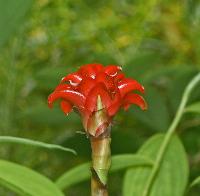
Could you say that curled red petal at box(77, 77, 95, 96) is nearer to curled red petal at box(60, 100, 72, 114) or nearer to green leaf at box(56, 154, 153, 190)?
curled red petal at box(60, 100, 72, 114)

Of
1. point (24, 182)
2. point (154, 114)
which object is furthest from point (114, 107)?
point (154, 114)

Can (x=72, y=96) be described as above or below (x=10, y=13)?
below

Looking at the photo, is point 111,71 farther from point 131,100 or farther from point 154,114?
point 154,114

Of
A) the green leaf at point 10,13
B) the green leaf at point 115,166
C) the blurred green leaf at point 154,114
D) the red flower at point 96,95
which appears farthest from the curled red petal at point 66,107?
the blurred green leaf at point 154,114

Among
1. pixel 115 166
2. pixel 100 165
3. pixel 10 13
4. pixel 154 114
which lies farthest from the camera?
pixel 154 114

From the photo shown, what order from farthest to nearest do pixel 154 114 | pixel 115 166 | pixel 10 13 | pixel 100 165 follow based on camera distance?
pixel 154 114, pixel 10 13, pixel 115 166, pixel 100 165

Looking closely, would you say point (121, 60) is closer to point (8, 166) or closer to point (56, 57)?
point (56, 57)

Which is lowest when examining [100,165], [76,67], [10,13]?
[100,165]

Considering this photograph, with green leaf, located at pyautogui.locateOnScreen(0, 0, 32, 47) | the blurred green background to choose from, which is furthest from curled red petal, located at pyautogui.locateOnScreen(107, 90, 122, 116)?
the blurred green background
